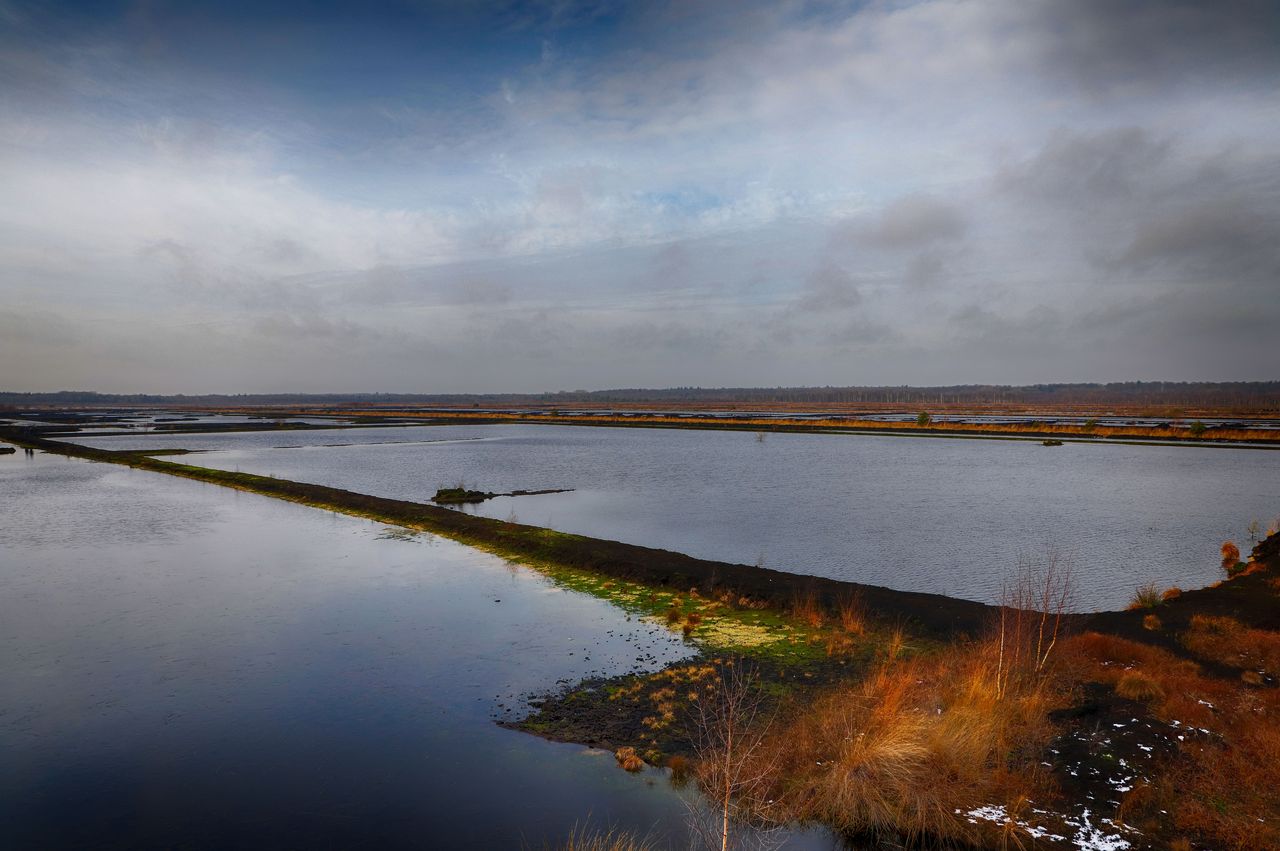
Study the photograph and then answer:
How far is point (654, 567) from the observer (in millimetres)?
19578

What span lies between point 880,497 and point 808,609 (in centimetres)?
1902

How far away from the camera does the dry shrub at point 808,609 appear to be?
15.1 metres

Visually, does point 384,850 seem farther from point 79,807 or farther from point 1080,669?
point 1080,669

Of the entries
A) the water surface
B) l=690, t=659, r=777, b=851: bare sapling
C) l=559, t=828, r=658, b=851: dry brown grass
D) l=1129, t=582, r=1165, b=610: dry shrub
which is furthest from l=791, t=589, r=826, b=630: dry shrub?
l=559, t=828, r=658, b=851: dry brown grass

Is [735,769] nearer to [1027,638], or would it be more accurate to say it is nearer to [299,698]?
[1027,638]

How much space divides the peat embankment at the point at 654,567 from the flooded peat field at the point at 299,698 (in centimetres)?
177

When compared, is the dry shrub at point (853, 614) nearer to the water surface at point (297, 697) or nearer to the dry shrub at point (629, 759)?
the water surface at point (297, 697)

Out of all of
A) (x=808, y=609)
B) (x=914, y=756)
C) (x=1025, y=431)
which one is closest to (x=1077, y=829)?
(x=914, y=756)

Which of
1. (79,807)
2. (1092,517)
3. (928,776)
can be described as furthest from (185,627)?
(1092,517)

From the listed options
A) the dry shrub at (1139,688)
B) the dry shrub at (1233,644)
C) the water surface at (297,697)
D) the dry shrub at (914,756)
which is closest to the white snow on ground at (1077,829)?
the dry shrub at (914,756)

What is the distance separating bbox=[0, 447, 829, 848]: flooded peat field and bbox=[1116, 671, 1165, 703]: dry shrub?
223 inches

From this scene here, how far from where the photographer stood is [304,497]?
1337 inches

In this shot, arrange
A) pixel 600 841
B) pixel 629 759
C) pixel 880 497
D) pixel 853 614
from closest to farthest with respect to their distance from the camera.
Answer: pixel 600 841 < pixel 629 759 < pixel 853 614 < pixel 880 497

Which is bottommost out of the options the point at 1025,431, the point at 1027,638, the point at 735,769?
the point at 735,769
